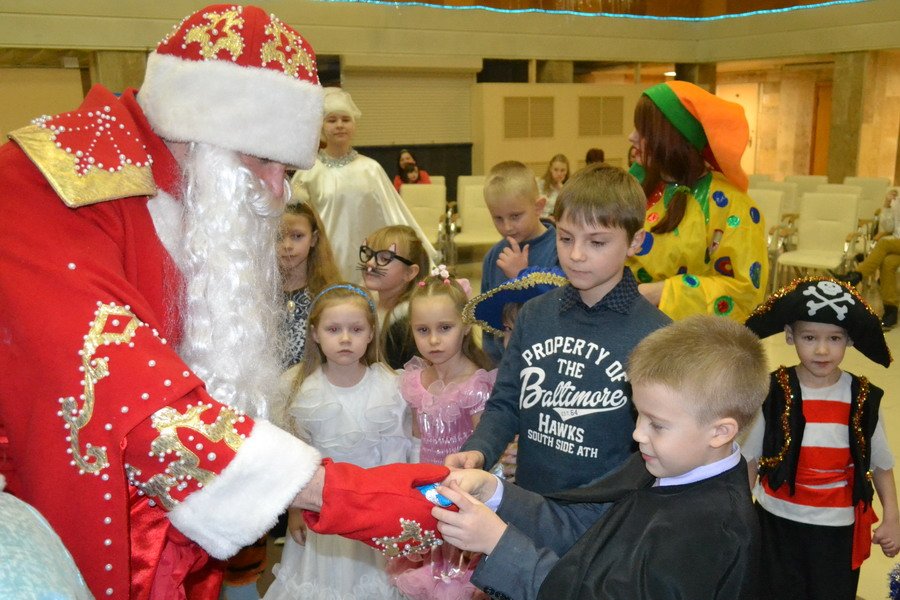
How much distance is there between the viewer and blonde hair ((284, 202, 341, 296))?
3258 mm

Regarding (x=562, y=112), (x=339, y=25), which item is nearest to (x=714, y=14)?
(x=562, y=112)

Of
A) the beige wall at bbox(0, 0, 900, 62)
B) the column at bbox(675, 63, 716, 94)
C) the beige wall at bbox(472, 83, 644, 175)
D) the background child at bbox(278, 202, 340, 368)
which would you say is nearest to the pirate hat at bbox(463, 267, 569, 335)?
the background child at bbox(278, 202, 340, 368)

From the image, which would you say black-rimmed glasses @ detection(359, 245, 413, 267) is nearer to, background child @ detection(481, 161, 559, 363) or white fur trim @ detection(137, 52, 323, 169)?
background child @ detection(481, 161, 559, 363)

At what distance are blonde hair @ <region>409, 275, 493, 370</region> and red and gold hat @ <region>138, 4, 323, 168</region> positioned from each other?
3.94 feet

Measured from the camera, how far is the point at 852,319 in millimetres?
2406

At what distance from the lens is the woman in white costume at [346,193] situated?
5.18 m

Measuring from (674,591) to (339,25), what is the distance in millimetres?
10455

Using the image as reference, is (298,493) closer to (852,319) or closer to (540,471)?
(540,471)

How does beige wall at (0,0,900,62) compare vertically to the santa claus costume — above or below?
above

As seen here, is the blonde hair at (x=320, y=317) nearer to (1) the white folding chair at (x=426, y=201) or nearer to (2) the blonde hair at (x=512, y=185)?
(2) the blonde hair at (x=512, y=185)

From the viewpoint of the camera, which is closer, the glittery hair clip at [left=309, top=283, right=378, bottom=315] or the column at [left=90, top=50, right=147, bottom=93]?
the glittery hair clip at [left=309, top=283, right=378, bottom=315]

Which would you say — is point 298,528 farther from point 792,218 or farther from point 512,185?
point 792,218

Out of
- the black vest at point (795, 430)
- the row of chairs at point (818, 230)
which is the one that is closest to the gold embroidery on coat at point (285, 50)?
the black vest at point (795, 430)

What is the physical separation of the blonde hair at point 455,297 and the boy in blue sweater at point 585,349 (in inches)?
31.9
